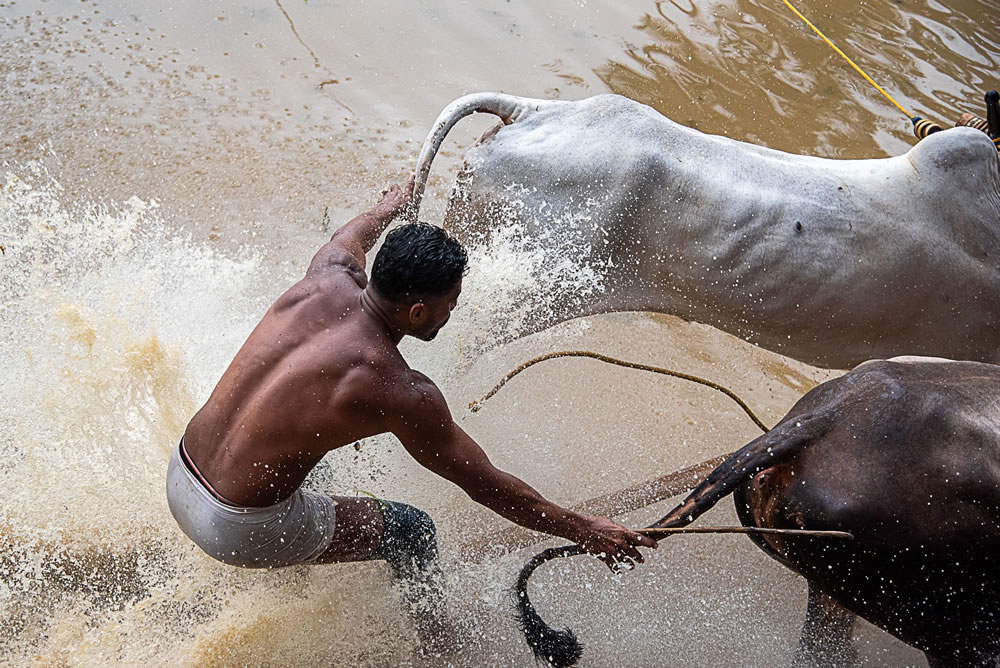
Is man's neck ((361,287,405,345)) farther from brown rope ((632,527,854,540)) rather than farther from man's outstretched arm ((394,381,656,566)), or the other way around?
brown rope ((632,527,854,540))

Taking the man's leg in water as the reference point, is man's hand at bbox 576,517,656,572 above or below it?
above

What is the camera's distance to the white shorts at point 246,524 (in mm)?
2295

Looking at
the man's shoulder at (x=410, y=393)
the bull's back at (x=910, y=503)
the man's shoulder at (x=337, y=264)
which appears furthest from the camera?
the man's shoulder at (x=337, y=264)

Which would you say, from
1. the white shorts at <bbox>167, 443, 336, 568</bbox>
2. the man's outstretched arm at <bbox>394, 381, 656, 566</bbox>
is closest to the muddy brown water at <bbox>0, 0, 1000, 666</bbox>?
the white shorts at <bbox>167, 443, 336, 568</bbox>

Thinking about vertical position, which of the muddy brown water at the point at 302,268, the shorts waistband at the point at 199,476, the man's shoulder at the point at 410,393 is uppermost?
the man's shoulder at the point at 410,393

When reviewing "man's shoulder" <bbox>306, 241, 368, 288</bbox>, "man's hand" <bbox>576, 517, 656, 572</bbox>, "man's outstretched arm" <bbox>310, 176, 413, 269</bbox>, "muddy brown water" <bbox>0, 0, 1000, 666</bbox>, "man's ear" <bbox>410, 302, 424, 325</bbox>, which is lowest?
"muddy brown water" <bbox>0, 0, 1000, 666</bbox>

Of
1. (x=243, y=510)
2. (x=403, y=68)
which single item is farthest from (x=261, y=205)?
(x=243, y=510)

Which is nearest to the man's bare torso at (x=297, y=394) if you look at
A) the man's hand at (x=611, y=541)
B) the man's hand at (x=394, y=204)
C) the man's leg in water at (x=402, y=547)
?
the man's leg in water at (x=402, y=547)

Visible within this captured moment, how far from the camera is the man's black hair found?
2.06 m

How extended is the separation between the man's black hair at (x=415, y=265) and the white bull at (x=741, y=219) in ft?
3.26

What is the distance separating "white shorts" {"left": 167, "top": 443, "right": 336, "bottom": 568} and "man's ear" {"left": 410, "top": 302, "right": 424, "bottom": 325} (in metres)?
0.62

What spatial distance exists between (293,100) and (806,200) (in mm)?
Result: 3210

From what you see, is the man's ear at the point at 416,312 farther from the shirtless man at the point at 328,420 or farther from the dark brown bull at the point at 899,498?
the dark brown bull at the point at 899,498

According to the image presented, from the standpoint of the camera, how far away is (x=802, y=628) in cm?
311
